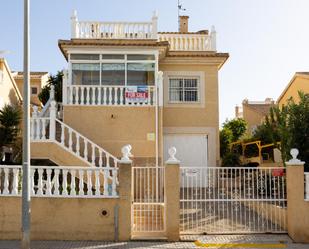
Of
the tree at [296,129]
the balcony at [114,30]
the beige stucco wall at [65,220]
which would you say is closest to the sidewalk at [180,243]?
the beige stucco wall at [65,220]

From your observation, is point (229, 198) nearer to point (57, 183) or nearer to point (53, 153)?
point (57, 183)

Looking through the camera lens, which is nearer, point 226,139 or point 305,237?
point 305,237

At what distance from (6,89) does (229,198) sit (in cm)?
1664

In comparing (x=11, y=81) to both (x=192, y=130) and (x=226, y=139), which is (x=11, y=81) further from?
(x=226, y=139)

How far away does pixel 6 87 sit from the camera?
946 inches

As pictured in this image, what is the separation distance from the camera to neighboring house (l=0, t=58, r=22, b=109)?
2308 cm

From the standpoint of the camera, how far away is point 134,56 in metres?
17.7

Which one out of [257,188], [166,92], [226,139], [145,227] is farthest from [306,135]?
[226,139]

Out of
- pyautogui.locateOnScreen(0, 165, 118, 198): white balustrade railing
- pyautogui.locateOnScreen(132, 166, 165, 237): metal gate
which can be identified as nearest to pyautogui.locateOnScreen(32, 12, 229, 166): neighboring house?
pyautogui.locateOnScreen(132, 166, 165, 237): metal gate

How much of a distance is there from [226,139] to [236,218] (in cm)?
1906

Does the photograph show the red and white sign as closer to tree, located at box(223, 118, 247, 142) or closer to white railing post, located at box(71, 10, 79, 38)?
white railing post, located at box(71, 10, 79, 38)

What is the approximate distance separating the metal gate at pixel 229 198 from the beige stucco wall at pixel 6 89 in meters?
14.3

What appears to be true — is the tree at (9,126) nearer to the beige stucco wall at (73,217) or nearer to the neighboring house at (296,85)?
the beige stucco wall at (73,217)

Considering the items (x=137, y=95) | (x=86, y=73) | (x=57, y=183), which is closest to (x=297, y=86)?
(x=137, y=95)
